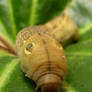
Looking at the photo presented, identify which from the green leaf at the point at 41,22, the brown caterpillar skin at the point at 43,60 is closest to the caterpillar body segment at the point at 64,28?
the green leaf at the point at 41,22

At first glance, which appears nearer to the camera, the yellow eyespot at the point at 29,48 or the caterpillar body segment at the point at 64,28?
the yellow eyespot at the point at 29,48

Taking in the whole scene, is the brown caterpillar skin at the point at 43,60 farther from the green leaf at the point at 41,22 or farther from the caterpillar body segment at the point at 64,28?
the caterpillar body segment at the point at 64,28

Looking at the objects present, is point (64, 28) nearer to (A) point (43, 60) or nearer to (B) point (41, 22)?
(B) point (41, 22)

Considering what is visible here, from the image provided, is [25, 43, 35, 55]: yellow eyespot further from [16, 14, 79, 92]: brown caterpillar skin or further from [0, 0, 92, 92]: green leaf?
[0, 0, 92, 92]: green leaf

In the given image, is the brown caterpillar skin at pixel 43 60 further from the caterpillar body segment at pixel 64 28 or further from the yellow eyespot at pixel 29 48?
the caterpillar body segment at pixel 64 28

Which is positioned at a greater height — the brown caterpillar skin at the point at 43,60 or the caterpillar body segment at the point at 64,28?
the caterpillar body segment at the point at 64,28

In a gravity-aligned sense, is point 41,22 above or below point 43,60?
above

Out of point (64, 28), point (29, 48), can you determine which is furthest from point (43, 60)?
point (64, 28)

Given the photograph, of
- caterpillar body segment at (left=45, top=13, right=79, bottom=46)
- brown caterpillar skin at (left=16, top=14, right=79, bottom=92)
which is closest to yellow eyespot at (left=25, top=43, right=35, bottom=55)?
brown caterpillar skin at (left=16, top=14, right=79, bottom=92)

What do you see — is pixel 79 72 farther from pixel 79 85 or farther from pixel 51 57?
pixel 51 57
